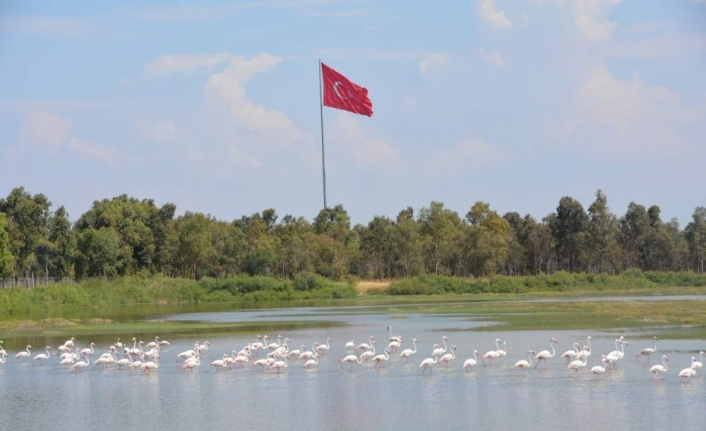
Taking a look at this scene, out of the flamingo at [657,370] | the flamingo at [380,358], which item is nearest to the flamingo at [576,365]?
the flamingo at [657,370]

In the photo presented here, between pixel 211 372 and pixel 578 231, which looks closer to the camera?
pixel 211 372

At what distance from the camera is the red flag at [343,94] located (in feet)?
263

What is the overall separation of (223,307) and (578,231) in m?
49.9

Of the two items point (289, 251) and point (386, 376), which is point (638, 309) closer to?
point (386, 376)

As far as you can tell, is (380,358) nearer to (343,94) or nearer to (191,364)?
(191,364)

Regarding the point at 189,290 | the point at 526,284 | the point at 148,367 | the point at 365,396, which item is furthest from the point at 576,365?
the point at 526,284

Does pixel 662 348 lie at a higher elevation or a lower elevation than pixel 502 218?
lower

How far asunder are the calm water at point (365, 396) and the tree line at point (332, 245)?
62.4m

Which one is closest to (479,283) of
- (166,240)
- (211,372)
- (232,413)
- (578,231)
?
(578,231)

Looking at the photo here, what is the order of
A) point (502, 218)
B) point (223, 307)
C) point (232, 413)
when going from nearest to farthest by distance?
point (232, 413), point (223, 307), point (502, 218)

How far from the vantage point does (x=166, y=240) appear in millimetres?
102125

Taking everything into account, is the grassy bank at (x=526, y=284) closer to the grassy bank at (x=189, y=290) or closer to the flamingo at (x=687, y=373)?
the grassy bank at (x=189, y=290)

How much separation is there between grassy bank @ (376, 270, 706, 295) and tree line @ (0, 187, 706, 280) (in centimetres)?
950

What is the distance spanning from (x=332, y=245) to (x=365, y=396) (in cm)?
7667
